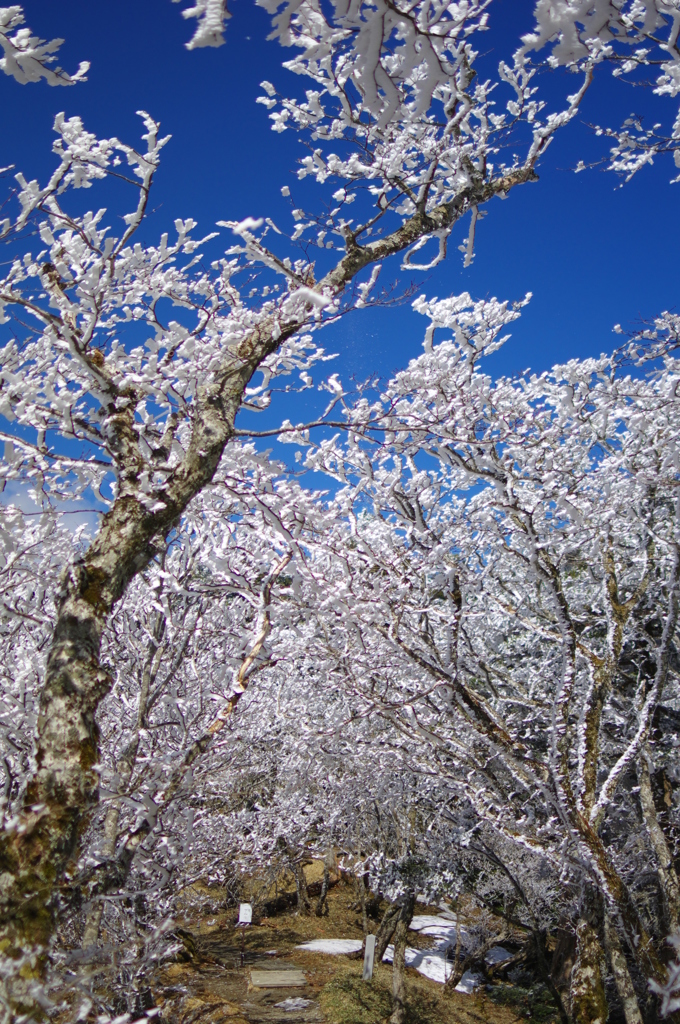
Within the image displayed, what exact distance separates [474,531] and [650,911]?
9100 mm

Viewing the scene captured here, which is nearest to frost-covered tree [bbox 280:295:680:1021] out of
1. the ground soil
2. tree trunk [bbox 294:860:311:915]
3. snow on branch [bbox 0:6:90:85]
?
snow on branch [bbox 0:6:90:85]

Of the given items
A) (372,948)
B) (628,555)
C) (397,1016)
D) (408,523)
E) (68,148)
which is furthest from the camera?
(372,948)

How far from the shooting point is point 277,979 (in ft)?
45.8

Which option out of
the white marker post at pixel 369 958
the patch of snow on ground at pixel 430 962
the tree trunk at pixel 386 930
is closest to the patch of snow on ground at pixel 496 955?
the patch of snow on ground at pixel 430 962

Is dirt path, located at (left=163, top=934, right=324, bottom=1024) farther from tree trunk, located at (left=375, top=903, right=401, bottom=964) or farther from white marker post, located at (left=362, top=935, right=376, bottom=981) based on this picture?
tree trunk, located at (left=375, top=903, right=401, bottom=964)

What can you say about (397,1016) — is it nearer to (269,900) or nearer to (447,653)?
(447,653)

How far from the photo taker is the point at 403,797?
36.5 ft

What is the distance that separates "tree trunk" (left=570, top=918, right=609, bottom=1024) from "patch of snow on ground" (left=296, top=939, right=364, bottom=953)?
13427 mm

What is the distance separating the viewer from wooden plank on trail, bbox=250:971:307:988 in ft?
44.4

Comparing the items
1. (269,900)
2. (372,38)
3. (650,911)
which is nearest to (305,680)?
(650,911)

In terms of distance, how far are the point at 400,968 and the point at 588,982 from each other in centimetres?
775

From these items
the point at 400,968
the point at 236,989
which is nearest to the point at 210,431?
the point at 400,968

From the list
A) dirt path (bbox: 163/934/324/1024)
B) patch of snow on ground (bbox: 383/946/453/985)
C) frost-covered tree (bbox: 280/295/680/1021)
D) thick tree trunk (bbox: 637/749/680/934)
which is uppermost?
frost-covered tree (bbox: 280/295/680/1021)

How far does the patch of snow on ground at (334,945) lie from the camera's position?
1639cm
